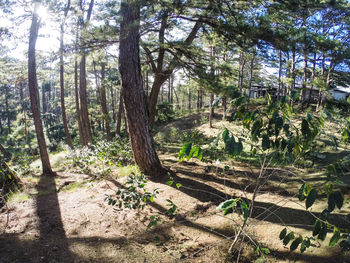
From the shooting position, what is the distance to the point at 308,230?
269cm

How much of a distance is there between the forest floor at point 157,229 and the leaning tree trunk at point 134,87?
81cm

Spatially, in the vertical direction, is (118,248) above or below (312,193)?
below

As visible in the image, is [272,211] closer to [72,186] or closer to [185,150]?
[185,150]

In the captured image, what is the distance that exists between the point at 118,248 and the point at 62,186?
3769 mm

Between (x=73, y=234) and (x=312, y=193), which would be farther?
(x=73, y=234)

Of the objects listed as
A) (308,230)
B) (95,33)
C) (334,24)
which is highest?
(334,24)

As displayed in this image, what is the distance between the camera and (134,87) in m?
4.62

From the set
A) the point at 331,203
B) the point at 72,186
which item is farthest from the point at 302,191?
the point at 72,186

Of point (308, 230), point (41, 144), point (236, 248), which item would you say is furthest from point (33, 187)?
point (308, 230)

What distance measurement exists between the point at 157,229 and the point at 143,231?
0.22 metres

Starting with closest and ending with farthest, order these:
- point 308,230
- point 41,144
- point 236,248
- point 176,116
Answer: point 236,248, point 308,230, point 41,144, point 176,116

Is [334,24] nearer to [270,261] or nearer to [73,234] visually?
[270,261]

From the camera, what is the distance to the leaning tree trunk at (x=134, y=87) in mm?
4562

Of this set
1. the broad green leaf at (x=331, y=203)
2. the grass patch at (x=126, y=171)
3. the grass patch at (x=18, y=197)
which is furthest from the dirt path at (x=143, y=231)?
the grass patch at (x=126, y=171)
